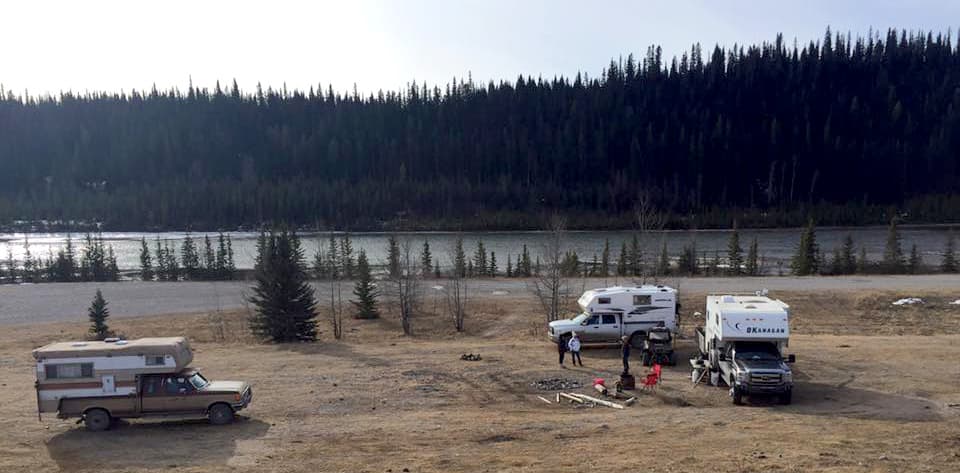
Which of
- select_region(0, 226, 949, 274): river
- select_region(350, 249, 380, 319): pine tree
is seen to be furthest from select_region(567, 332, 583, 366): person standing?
select_region(0, 226, 949, 274): river

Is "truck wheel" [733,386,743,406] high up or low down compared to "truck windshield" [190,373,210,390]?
down

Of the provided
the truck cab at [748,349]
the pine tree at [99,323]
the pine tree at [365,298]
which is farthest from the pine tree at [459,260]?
the truck cab at [748,349]

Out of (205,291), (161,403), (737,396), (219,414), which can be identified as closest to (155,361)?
(161,403)

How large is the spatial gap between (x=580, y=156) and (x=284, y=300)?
13991cm

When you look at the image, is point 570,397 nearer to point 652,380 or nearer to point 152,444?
point 652,380

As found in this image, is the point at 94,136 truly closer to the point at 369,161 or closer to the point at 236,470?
the point at 369,161

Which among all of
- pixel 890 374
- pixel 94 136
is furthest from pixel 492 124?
pixel 890 374

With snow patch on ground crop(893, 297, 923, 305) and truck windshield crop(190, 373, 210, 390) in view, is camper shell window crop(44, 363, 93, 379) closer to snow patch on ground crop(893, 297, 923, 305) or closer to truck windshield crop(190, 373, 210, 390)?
truck windshield crop(190, 373, 210, 390)

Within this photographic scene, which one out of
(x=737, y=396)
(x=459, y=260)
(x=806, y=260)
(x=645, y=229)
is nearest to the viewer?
(x=737, y=396)

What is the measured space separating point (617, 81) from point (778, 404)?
599 feet

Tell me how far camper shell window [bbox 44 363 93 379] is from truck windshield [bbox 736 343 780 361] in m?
16.3

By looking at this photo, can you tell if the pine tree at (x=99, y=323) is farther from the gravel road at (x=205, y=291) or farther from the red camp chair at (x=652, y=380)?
the red camp chair at (x=652, y=380)

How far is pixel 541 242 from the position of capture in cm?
9212

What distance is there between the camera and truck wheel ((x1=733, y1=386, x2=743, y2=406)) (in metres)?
17.1
